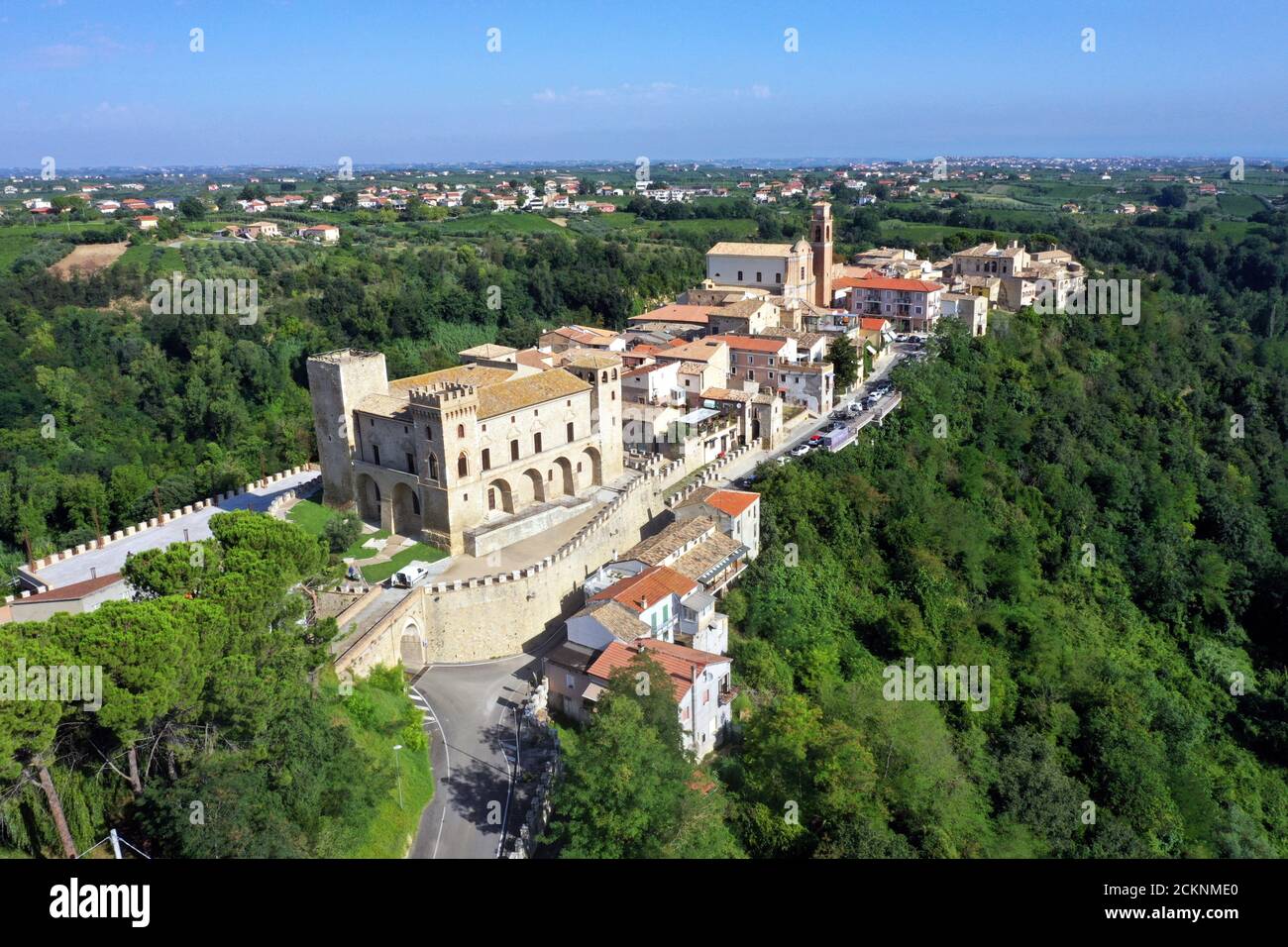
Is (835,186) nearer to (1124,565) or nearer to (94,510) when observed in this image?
(1124,565)

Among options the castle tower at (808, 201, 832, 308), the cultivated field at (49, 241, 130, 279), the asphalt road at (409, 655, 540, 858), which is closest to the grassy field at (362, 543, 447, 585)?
the asphalt road at (409, 655, 540, 858)

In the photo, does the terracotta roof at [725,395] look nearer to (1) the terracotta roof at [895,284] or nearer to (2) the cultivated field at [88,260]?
(1) the terracotta roof at [895,284]

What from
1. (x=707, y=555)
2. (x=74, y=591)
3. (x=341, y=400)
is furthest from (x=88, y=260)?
(x=707, y=555)

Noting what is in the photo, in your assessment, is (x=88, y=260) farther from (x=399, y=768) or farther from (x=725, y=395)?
(x=399, y=768)

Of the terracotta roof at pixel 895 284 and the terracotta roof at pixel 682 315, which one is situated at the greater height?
the terracotta roof at pixel 895 284

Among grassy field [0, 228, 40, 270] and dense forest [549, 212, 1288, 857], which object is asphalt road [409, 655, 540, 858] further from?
grassy field [0, 228, 40, 270]

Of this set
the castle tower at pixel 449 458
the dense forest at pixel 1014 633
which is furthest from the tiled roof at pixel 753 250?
the castle tower at pixel 449 458

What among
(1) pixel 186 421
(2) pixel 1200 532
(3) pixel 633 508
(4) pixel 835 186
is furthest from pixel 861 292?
(4) pixel 835 186
